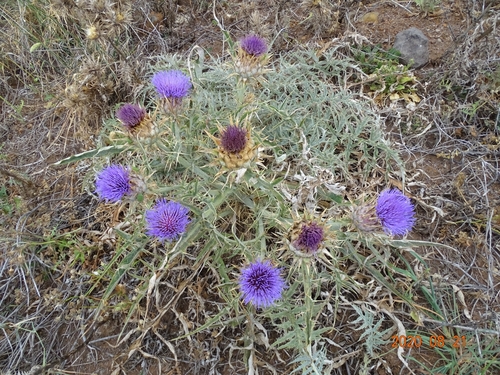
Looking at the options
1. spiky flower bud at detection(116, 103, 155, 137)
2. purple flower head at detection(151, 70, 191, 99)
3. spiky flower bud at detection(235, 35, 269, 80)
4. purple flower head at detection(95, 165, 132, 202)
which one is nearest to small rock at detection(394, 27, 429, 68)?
spiky flower bud at detection(235, 35, 269, 80)

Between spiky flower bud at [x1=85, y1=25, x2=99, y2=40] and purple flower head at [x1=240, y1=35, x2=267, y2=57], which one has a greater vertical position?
purple flower head at [x1=240, y1=35, x2=267, y2=57]

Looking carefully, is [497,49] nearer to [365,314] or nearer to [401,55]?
[401,55]

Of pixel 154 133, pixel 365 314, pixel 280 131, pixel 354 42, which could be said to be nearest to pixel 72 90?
pixel 154 133

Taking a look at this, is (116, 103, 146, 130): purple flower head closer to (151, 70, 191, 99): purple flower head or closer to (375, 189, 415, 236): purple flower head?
(151, 70, 191, 99): purple flower head

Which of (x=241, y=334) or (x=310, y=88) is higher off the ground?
(x=310, y=88)

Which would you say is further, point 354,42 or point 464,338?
point 354,42

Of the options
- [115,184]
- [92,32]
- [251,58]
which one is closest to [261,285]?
[115,184]
